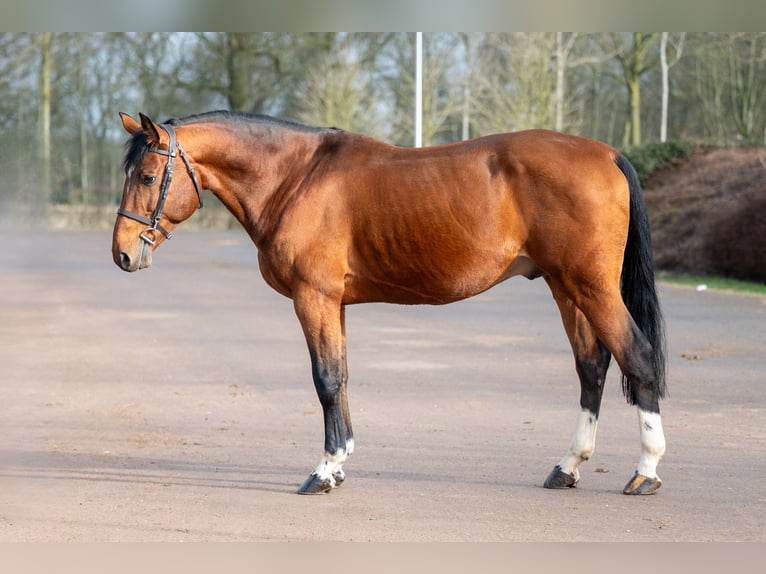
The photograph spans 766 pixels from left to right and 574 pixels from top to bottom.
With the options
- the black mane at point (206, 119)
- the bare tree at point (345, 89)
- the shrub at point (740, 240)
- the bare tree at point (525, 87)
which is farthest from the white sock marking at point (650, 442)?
the bare tree at point (345, 89)

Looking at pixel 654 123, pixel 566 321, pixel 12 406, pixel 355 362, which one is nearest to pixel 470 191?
pixel 566 321

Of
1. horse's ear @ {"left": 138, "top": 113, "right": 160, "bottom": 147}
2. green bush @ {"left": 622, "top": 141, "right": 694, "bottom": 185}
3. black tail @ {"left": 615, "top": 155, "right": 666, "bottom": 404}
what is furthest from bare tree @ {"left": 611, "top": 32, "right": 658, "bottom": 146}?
horse's ear @ {"left": 138, "top": 113, "right": 160, "bottom": 147}

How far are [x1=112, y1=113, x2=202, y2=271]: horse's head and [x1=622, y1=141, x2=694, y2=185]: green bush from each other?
19.0 metres

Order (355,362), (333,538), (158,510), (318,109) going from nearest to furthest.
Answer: (333,538)
(158,510)
(355,362)
(318,109)

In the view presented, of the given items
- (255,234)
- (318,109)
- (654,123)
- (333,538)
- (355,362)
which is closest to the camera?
(333,538)

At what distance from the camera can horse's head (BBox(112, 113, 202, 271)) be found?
5.67 meters

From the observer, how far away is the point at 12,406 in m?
8.68

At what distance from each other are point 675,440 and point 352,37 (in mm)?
27437

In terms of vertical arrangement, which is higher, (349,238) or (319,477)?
(349,238)

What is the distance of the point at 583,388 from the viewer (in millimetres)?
5969

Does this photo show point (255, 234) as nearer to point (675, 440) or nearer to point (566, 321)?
point (566, 321)

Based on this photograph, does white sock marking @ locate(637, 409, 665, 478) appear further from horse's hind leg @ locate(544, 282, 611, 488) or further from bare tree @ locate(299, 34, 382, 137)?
bare tree @ locate(299, 34, 382, 137)

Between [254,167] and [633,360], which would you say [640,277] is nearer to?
[633,360]

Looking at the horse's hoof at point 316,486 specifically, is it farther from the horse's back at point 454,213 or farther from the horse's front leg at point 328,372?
the horse's back at point 454,213
